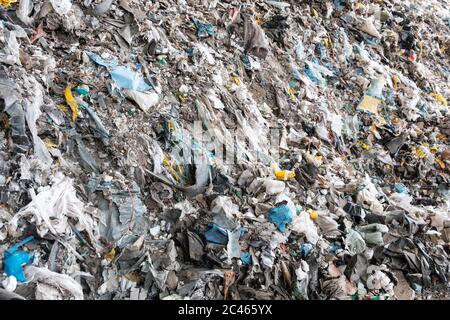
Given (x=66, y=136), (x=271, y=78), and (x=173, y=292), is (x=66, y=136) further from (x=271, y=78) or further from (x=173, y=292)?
(x=271, y=78)

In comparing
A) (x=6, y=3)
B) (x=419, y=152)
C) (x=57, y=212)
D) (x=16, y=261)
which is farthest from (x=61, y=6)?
(x=419, y=152)

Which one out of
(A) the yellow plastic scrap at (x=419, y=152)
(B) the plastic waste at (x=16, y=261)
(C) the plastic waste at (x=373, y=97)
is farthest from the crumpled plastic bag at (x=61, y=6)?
(A) the yellow plastic scrap at (x=419, y=152)

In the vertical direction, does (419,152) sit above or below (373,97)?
below

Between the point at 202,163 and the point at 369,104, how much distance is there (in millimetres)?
2958

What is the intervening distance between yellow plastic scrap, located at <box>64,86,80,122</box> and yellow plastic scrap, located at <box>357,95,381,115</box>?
3671 mm

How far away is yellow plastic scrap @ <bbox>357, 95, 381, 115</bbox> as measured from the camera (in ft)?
18.7

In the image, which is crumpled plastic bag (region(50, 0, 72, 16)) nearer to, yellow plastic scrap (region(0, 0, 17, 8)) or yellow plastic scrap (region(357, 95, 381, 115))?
yellow plastic scrap (region(0, 0, 17, 8))

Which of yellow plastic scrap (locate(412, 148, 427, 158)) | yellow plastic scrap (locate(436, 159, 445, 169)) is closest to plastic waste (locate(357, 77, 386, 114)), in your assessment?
yellow plastic scrap (locate(412, 148, 427, 158))

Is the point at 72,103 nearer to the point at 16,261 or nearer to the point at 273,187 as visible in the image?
the point at 16,261

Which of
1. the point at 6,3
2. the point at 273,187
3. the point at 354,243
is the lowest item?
the point at 354,243

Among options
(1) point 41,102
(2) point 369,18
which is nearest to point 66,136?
(1) point 41,102

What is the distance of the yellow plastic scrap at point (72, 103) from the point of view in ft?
12.1

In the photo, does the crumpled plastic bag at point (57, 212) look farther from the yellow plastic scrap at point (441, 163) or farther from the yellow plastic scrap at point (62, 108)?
the yellow plastic scrap at point (441, 163)

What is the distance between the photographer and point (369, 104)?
18.9 ft
